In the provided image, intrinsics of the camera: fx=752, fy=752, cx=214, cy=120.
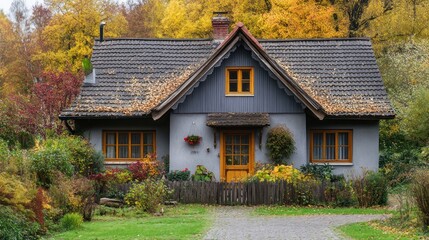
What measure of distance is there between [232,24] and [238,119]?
20304 millimetres

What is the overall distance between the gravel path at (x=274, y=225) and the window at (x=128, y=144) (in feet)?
25.2

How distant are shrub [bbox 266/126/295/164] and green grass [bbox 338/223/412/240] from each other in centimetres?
928

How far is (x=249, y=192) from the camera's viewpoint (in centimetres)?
2677

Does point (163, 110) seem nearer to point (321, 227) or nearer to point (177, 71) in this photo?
point (177, 71)

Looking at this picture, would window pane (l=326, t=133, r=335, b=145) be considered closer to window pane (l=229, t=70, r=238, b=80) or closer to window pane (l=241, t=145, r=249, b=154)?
window pane (l=241, t=145, r=249, b=154)

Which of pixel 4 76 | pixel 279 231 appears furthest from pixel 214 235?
pixel 4 76

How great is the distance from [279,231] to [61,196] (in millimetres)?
6402

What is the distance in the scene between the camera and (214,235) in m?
18.2

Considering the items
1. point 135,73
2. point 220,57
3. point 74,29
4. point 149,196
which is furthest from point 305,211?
point 74,29

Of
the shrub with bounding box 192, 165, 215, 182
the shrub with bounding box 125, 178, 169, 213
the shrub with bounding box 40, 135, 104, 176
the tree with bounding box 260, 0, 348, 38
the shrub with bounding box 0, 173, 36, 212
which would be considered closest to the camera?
the shrub with bounding box 0, 173, 36, 212

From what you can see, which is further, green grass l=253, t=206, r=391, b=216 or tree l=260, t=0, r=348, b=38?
tree l=260, t=0, r=348, b=38

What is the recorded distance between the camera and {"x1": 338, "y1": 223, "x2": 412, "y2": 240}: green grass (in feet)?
58.3

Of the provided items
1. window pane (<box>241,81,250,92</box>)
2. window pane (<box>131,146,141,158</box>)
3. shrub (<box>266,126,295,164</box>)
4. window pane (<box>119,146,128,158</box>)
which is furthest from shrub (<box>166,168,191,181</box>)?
window pane (<box>241,81,250,92</box>)

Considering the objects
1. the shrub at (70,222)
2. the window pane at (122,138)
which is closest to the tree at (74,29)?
the window pane at (122,138)
